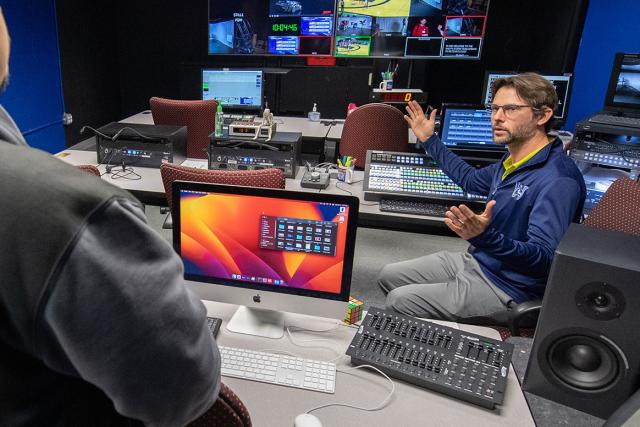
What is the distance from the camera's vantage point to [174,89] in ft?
20.4

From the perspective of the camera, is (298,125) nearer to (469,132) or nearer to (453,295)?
(469,132)

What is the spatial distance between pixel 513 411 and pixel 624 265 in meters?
0.40

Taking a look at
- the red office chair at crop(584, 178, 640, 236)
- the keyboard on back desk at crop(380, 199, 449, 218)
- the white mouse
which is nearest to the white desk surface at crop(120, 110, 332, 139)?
the keyboard on back desk at crop(380, 199, 449, 218)

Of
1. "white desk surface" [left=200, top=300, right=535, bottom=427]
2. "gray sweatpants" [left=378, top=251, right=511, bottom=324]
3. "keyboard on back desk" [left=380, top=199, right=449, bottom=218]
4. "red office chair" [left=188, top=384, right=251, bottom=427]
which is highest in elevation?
"red office chair" [left=188, top=384, right=251, bottom=427]

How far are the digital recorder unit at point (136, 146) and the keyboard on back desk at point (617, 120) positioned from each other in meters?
2.75

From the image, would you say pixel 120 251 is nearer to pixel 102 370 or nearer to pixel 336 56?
pixel 102 370

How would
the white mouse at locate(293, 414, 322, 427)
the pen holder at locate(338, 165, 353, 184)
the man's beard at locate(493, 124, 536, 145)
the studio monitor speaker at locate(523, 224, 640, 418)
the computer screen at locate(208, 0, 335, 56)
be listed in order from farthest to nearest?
1. the computer screen at locate(208, 0, 335, 56)
2. the pen holder at locate(338, 165, 353, 184)
3. the man's beard at locate(493, 124, 536, 145)
4. the studio monitor speaker at locate(523, 224, 640, 418)
5. the white mouse at locate(293, 414, 322, 427)

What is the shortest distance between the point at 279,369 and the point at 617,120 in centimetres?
308

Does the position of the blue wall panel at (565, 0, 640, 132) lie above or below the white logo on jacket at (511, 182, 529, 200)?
above

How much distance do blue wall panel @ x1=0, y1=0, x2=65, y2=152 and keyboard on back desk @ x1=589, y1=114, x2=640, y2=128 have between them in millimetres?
4711

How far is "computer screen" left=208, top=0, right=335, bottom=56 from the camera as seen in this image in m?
4.89

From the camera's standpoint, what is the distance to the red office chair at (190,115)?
3416mm

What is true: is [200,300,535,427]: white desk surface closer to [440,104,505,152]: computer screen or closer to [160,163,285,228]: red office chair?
[160,163,285,228]: red office chair

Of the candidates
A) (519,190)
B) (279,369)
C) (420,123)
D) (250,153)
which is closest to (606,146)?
(420,123)
